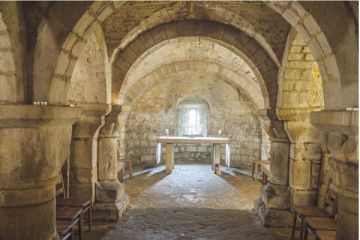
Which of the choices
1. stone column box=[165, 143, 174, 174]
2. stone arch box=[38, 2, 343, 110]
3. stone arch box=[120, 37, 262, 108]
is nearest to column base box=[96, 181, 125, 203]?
stone arch box=[120, 37, 262, 108]

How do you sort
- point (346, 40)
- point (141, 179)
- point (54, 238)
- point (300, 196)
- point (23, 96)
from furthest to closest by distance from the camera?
1. point (141, 179)
2. point (300, 196)
3. point (54, 238)
4. point (23, 96)
5. point (346, 40)

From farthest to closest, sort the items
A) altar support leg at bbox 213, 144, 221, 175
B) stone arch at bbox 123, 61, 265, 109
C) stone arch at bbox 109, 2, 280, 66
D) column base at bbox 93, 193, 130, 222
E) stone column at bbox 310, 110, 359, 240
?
altar support leg at bbox 213, 144, 221, 175 → stone arch at bbox 123, 61, 265, 109 → column base at bbox 93, 193, 130, 222 → stone arch at bbox 109, 2, 280, 66 → stone column at bbox 310, 110, 359, 240

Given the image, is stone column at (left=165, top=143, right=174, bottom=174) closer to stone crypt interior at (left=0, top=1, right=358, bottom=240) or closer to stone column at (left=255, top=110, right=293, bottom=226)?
stone crypt interior at (left=0, top=1, right=358, bottom=240)

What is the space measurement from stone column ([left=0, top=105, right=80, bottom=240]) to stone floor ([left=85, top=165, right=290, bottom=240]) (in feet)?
6.67

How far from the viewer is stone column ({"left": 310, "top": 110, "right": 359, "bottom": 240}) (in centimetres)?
225

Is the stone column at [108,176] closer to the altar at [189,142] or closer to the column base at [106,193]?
the column base at [106,193]

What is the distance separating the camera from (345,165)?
2.37 metres

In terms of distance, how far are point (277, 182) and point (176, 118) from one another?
6369mm

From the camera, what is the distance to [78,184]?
16.6 ft

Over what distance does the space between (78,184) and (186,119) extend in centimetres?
675

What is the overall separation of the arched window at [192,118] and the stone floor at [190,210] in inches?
102

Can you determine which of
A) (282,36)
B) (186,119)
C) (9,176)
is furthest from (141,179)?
(9,176)

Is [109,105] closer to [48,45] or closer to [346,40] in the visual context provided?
[48,45]

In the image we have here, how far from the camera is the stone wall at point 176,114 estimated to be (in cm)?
1029
